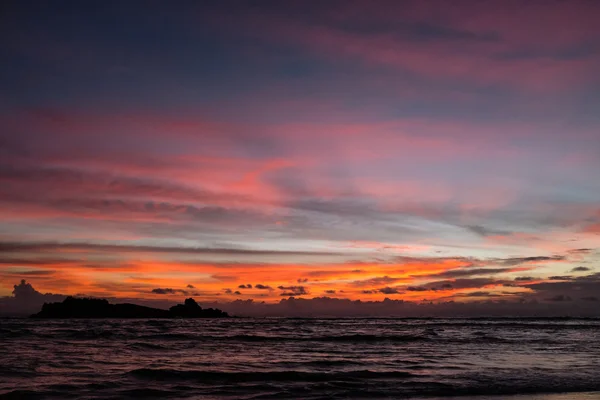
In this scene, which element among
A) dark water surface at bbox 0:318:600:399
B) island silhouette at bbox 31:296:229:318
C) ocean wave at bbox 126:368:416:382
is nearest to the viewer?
dark water surface at bbox 0:318:600:399

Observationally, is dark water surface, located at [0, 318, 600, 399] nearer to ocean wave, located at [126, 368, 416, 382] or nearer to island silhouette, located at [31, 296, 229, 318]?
ocean wave, located at [126, 368, 416, 382]

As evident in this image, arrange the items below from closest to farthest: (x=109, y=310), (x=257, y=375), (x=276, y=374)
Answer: (x=257, y=375), (x=276, y=374), (x=109, y=310)

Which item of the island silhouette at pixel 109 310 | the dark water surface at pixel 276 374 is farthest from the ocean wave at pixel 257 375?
the island silhouette at pixel 109 310

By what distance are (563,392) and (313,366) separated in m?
11.0

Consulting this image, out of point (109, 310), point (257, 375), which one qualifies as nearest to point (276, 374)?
point (257, 375)

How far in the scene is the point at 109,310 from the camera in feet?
387

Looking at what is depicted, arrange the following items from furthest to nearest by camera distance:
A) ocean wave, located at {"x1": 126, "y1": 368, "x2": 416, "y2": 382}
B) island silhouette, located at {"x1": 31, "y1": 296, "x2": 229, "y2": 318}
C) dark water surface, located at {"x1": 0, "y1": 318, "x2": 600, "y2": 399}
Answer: island silhouette, located at {"x1": 31, "y1": 296, "x2": 229, "y2": 318} < ocean wave, located at {"x1": 126, "y1": 368, "x2": 416, "y2": 382} < dark water surface, located at {"x1": 0, "y1": 318, "x2": 600, "y2": 399}

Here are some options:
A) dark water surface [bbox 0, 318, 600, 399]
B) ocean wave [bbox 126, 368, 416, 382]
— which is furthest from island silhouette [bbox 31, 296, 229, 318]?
ocean wave [bbox 126, 368, 416, 382]

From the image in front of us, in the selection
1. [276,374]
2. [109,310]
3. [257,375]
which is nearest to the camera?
[257,375]

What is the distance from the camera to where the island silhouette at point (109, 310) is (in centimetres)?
10775

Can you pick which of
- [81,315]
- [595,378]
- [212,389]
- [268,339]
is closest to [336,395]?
[212,389]

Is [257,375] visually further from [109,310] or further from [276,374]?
[109,310]

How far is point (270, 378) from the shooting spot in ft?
63.3

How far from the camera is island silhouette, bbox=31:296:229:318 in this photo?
108 m
